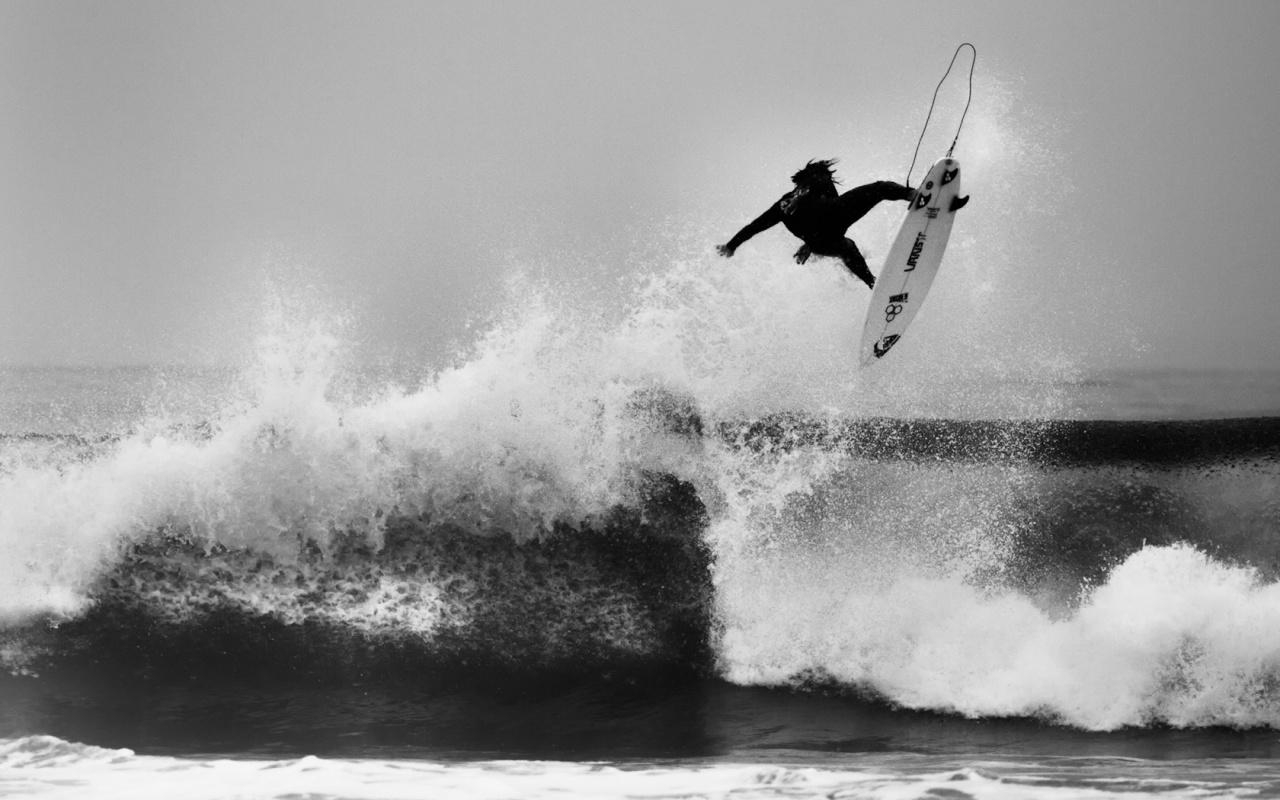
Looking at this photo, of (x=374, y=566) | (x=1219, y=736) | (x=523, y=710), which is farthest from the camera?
(x=374, y=566)

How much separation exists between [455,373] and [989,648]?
4.93 metres

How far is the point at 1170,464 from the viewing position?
32.8ft

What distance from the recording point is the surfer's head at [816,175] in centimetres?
774

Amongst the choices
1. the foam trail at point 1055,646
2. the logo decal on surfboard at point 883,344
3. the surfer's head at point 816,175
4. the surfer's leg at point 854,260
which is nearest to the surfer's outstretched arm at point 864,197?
the surfer's head at point 816,175

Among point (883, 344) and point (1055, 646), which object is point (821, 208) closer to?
point (883, 344)

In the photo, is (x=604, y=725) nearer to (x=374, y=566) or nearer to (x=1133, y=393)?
(x=374, y=566)

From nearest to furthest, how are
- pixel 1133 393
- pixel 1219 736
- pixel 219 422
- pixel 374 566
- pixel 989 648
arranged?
1. pixel 1219 736
2. pixel 989 648
3. pixel 374 566
4. pixel 219 422
5. pixel 1133 393

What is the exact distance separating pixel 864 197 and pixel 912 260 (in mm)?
1056

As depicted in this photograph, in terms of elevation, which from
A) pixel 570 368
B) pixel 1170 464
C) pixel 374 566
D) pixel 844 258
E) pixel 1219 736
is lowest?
pixel 1219 736

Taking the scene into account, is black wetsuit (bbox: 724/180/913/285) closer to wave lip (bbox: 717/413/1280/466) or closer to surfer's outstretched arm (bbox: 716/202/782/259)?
surfer's outstretched arm (bbox: 716/202/782/259)

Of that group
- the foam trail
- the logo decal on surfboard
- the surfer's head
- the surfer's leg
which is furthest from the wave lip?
the surfer's head

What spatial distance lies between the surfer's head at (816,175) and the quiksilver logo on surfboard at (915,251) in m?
1.18

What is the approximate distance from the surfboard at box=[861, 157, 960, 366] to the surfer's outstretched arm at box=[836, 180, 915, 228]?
0.61 meters

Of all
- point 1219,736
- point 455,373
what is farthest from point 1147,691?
point 455,373
